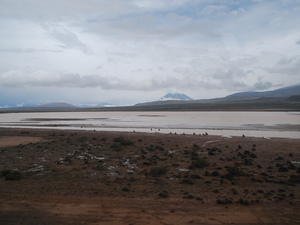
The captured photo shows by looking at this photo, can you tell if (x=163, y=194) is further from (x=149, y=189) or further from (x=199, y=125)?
(x=199, y=125)

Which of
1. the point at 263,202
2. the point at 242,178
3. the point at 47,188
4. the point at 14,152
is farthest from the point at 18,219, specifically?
the point at 14,152

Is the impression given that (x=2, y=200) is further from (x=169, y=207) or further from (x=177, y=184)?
(x=177, y=184)

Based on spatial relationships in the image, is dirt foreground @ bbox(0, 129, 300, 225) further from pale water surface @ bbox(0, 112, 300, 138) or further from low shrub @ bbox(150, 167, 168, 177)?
pale water surface @ bbox(0, 112, 300, 138)

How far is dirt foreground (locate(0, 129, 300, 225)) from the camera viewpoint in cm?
713

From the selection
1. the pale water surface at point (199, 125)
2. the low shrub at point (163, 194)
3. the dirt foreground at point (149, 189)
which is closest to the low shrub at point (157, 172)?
the dirt foreground at point (149, 189)

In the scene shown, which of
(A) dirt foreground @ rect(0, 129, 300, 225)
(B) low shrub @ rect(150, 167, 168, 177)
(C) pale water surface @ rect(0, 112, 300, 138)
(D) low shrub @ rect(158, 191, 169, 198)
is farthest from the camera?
(C) pale water surface @ rect(0, 112, 300, 138)

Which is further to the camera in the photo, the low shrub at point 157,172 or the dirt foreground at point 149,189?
the low shrub at point 157,172

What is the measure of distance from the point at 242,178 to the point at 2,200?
374 inches

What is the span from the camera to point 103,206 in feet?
25.9

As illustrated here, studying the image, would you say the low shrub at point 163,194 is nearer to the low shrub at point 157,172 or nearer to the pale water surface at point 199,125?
the low shrub at point 157,172

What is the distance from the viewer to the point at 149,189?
9.77 m

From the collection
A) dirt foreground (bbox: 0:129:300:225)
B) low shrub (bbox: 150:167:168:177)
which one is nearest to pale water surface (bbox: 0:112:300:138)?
dirt foreground (bbox: 0:129:300:225)

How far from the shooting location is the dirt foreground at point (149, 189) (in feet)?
23.4

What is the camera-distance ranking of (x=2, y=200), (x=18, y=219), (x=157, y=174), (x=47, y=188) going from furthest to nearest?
(x=157, y=174) → (x=47, y=188) → (x=2, y=200) → (x=18, y=219)
